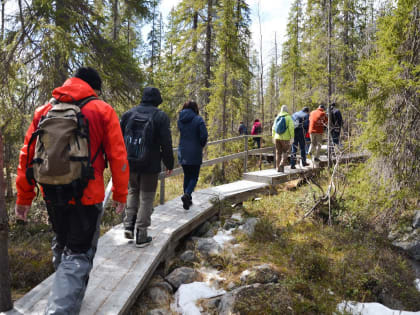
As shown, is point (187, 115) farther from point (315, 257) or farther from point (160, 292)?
point (315, 257)

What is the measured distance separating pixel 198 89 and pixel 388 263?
11.1 m

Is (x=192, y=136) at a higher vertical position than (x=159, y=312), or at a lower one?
higher

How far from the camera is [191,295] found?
11.9 feet

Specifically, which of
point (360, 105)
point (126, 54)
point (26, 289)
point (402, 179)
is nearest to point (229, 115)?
point (126, 54)

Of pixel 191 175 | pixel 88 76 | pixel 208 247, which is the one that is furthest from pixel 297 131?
pixel 88 76

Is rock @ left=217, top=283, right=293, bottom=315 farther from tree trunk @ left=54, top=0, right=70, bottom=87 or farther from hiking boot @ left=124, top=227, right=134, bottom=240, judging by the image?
tree trunk @ left=54, top=0, right=70, bottom=87

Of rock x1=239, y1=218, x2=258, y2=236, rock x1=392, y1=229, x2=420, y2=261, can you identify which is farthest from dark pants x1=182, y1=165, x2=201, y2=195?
rock x1=392, y1=229, x2=420, y2=261

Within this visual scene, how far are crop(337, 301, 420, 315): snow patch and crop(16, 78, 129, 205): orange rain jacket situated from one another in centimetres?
305

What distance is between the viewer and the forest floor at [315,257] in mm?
3893

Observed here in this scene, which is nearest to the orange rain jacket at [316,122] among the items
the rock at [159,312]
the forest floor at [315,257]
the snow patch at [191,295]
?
the forest floor at [315,257]

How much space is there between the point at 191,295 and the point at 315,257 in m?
1.97

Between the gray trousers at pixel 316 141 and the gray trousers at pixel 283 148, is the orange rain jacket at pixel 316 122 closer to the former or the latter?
the gray trousers at pixel 316 141

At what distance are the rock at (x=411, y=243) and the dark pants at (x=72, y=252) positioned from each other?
5.36 meters

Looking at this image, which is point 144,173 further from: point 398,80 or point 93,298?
point 398,80
